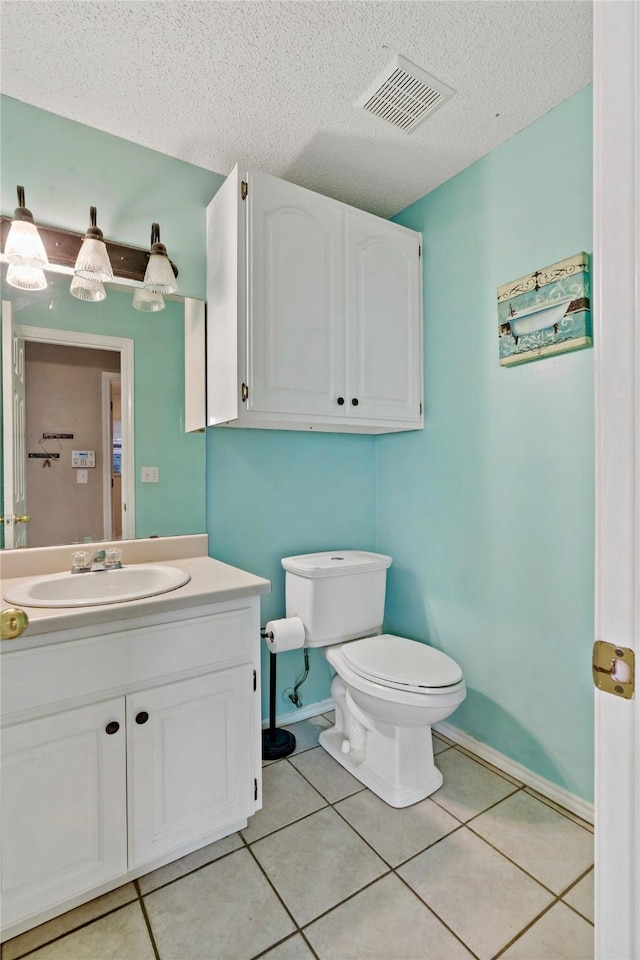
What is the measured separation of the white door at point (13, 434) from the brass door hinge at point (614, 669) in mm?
1619

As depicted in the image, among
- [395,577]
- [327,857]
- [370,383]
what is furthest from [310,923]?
[370,383]

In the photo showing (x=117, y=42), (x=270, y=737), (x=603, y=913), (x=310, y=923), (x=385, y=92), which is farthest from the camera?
(x=270, y=737)

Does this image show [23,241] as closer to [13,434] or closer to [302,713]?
[13,434]

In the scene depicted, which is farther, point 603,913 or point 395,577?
point 395,577

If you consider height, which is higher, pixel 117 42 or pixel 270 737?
pixel 117 42

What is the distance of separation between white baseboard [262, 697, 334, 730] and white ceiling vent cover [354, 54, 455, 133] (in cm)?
241

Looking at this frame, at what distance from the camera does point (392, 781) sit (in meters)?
1.63

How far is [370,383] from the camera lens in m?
1.97

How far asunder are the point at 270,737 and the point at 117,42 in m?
2.45

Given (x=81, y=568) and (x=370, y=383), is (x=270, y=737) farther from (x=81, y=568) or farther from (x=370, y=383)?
(x=370, y=383)

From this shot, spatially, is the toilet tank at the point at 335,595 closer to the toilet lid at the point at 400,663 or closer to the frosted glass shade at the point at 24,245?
the toilet lid at the point at 400,663

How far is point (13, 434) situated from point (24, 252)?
0.57 m

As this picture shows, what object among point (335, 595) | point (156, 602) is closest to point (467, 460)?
point (335, 595)

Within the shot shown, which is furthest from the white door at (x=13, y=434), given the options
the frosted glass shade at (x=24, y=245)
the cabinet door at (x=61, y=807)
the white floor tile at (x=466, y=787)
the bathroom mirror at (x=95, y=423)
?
the white floor tile at (x=466, y=787)
